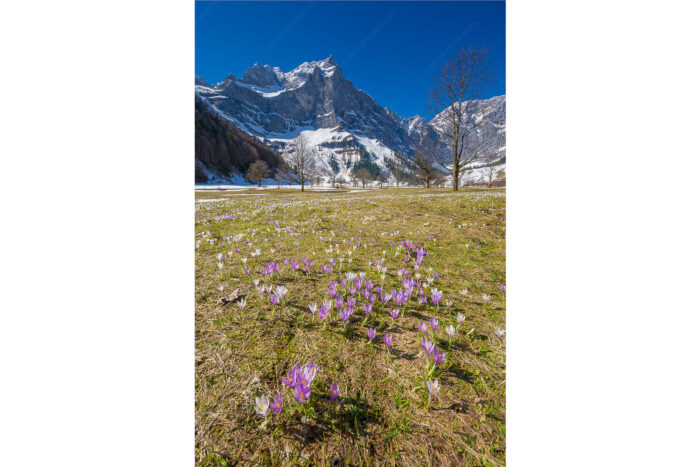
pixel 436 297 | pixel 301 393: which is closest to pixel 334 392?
pixel 301 393

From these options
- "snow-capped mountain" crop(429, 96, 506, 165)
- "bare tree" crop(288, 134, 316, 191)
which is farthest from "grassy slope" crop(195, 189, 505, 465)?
"bare tree" crop(288, 134, 316, 191)

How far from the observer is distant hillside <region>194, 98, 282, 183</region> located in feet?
266

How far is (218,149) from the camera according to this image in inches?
3484

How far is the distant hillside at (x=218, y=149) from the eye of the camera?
80975 mm

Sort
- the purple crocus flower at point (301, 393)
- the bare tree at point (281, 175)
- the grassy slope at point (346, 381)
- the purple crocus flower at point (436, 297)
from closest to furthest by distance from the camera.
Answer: the grassy slope at point (346, 381) < the purple crocus flower at point (301, 393) < the purple crocus flower at point (436, 297) < the bare tree at point (281, 175)

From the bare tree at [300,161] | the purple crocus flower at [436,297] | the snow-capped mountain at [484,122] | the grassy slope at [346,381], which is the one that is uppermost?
the bare tree at [300,161]

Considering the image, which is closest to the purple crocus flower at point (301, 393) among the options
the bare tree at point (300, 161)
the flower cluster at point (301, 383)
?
the flower cluster at point (301, 383)

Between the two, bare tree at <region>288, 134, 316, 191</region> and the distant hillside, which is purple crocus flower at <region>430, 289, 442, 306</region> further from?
the distant hillside

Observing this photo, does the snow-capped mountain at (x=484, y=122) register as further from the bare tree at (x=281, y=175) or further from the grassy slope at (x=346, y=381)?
the bare tree at (x=281, y=175)

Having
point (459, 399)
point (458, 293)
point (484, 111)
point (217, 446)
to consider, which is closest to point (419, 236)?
point (458, 293)

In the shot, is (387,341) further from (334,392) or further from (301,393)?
(301,393)
